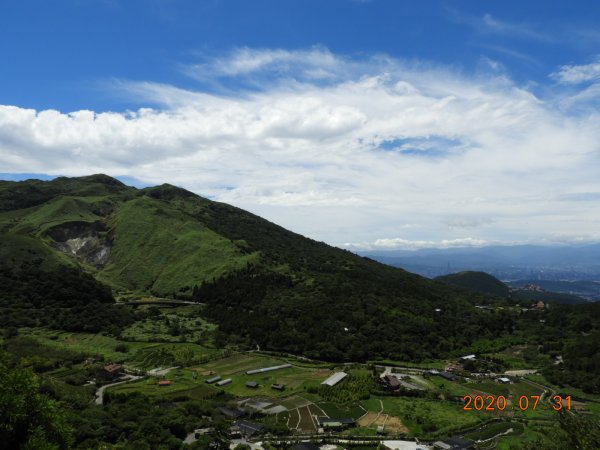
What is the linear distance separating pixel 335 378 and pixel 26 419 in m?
59.1

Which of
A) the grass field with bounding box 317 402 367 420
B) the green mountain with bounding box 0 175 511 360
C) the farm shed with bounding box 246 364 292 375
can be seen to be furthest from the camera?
the green mountain with bounding box 0 175 511 360

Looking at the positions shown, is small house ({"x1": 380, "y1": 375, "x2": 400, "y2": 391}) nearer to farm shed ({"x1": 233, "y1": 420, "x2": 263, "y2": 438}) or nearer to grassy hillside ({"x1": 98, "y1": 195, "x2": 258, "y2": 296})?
farm shed ({"x1": 233, "y1": 420, "x2": 263, "y2": 438})

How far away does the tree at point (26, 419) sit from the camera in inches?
1398

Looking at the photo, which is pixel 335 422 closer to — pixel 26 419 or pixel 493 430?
pixel 493 430

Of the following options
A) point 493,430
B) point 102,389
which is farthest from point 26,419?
point 493,430

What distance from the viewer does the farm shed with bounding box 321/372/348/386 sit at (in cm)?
8220

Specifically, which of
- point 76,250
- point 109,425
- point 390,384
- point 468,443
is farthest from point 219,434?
point 76,250

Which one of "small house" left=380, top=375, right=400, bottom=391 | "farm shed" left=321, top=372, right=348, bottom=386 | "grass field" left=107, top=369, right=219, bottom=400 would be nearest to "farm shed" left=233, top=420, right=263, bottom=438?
"grass field" left=107, top=369, right=219, bottom=400

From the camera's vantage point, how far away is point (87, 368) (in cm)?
8450

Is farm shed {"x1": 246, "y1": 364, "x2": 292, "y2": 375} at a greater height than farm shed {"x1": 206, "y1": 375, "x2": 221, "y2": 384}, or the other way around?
farm shed {"x1": 246, "y1": 364, "x2": 292, "y2": 375}

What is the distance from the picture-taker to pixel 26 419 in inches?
1458

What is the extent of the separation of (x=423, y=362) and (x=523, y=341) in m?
40.5
